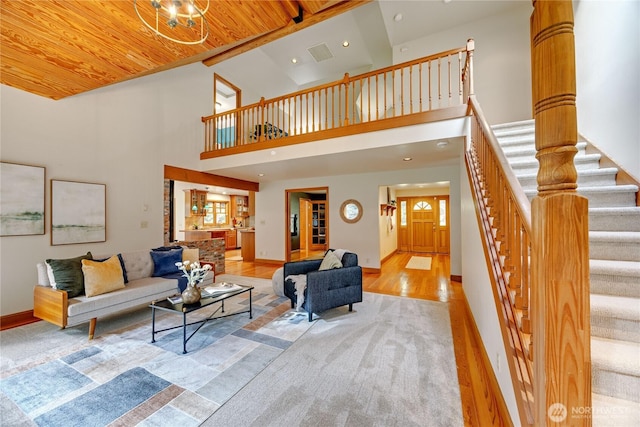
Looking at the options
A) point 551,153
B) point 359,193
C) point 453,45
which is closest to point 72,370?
point 551,153

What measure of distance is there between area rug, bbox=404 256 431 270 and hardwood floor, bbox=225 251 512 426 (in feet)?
0.47

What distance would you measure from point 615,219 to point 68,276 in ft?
16.8

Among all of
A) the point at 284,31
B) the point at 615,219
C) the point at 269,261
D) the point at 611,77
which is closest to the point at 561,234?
the point at 615,219

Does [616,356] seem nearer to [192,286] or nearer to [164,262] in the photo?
[192,286]

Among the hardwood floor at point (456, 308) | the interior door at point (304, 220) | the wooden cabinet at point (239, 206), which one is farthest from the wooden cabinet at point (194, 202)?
the interior door at point (304, 220)

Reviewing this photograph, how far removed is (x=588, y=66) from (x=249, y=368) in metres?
4.64

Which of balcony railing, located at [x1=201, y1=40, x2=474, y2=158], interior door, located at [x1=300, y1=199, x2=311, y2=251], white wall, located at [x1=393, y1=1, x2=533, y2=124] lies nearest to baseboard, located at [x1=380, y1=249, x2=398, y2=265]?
interior door, located at [x1=300, y1=199, x2=311, y2=251]

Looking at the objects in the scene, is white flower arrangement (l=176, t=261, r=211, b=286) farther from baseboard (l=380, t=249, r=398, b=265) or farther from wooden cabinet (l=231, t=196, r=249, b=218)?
wooden cabinet (l=231, t=196, r=249, b=218)

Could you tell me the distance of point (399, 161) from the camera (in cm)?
475

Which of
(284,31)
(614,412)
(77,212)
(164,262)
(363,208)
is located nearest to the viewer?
(614,412)

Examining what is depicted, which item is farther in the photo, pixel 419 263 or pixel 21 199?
pixel 419 263

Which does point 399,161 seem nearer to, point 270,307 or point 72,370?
point 270,307

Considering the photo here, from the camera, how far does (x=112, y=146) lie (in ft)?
13.5

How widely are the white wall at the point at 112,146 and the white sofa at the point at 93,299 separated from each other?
66cm
